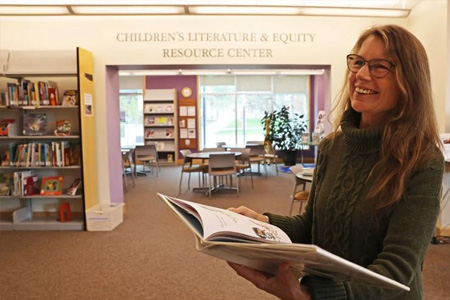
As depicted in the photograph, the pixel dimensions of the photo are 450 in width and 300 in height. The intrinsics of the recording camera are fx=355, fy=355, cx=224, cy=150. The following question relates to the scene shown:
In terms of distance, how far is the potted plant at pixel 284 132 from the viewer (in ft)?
33.6

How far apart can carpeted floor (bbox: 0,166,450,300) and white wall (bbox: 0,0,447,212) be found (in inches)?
67.7

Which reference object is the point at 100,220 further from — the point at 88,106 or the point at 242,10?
the point at 242,10

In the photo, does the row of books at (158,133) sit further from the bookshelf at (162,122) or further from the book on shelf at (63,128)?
the book on shelf at (63,128)

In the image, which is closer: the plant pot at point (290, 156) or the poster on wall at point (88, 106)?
the poster on wall at point (88, 106)

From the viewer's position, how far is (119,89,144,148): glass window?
11477mm

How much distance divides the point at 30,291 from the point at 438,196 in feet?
10.0

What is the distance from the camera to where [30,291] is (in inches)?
112


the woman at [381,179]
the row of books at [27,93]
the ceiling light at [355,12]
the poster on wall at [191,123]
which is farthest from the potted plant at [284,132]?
the woman at [381,179]

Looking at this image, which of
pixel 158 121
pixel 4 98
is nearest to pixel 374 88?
pixel 4 98

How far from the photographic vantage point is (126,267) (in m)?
3.29

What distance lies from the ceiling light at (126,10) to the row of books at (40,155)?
5.56 feet

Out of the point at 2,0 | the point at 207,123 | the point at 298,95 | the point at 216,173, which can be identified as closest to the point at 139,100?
the point at 207,123

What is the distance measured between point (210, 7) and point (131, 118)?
775 cm

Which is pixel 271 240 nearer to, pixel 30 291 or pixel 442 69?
pixel 30 291
